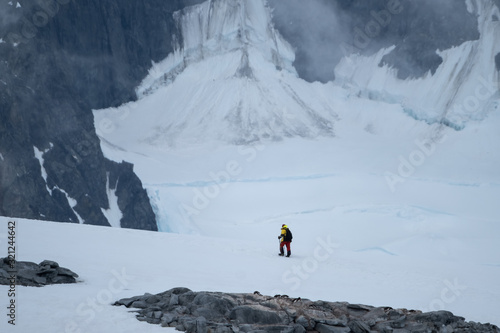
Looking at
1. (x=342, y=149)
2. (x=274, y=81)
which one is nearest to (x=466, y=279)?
(x=342, y=149)

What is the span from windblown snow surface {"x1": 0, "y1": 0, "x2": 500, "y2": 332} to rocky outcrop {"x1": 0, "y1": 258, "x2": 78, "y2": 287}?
0.34m

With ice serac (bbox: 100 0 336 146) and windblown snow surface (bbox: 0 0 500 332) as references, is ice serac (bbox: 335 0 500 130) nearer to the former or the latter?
windblown snow surface (bbox: 0 0 500 332)

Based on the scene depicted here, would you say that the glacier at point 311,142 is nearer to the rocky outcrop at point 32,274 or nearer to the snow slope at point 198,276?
the snow slope at point 198,276

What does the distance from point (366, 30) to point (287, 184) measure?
41.8 meters

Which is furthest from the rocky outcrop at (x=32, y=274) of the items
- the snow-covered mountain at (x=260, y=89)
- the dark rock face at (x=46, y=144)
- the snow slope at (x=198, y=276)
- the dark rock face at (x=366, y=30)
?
the dark rock face at (x=366, y=30)

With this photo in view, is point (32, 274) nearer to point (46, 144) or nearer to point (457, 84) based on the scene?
point (46, 144)

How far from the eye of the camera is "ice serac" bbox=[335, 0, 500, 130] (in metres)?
62.0

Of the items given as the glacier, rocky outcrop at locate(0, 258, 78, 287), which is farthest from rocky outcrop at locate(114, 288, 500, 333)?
the glacier

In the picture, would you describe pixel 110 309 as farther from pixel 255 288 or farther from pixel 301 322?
pixel 255 288

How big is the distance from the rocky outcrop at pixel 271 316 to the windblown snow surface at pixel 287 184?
64 centimetres

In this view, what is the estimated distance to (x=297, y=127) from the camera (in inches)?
2785

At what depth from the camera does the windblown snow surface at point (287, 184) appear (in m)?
12.0

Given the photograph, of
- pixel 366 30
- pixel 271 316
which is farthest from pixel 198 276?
pixel 366 30

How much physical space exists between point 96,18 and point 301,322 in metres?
80.2
